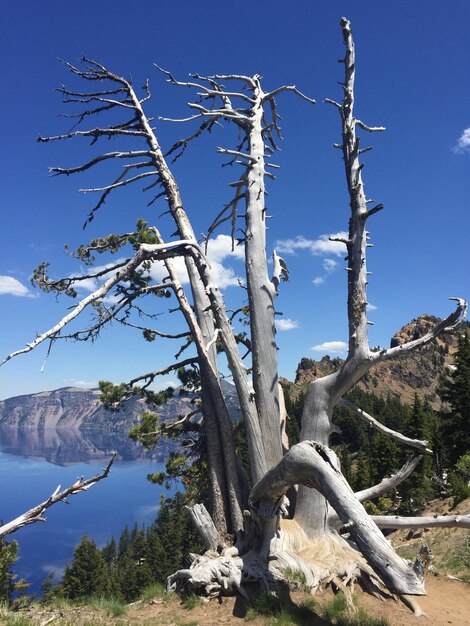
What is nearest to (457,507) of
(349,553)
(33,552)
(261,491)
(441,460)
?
(349,553)

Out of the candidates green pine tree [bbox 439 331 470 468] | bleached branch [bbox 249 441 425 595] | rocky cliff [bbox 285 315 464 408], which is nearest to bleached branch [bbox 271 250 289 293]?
bleached branch [bbox 249 441 425 595]

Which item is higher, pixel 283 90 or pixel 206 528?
pixel 283 90

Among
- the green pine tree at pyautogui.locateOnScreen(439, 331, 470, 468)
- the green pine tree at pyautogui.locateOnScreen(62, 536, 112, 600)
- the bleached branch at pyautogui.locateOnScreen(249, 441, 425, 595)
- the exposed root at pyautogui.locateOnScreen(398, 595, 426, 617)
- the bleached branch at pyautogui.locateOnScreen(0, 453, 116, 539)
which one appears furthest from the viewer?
the green pine tree at pyautogui.locateOnScreen(62, 536, 112, 600)

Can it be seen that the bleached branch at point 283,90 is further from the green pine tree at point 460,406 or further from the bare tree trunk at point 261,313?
the green pine tree at point 460,406

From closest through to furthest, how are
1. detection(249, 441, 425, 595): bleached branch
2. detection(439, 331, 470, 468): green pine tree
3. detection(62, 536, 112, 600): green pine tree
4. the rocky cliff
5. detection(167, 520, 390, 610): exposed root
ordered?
detection(249, 441, 425, 595): bleached branch < detection(167, 520, 390, 610): exposed root < detection(439, 331, 470, 468): green pine tree < detection(62, 536, 112, 600): green pine tree < the rocky cliff

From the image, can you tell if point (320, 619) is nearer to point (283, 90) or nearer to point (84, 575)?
point (283, 90)

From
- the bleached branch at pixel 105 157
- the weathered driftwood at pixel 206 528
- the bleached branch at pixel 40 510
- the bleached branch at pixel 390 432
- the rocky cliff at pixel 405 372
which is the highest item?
the rocky cliff at pixel 405 372

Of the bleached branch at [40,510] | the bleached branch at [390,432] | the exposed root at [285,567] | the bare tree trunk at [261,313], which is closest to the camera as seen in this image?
the bleached branch at [40,510]

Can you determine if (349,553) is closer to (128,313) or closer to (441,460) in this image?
(128,313)

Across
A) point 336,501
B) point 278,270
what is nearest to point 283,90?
point 278,270

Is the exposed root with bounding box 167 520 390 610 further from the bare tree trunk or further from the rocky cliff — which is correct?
the rocky cliff

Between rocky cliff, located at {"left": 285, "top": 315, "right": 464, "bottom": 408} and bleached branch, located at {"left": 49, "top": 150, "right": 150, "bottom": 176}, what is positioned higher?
rocky cliff, located at {"left": 285, "top": 315, "right": 464, "bottom": 408}

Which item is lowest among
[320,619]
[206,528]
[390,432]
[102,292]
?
[320,619]

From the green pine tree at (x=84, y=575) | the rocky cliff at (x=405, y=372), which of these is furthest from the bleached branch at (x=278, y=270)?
the rocky cliff at (x=405, y=372)
